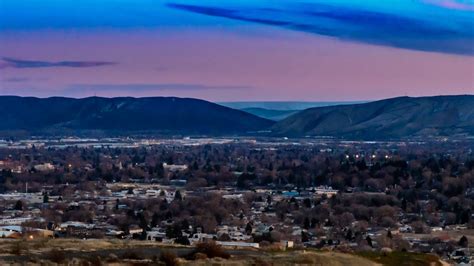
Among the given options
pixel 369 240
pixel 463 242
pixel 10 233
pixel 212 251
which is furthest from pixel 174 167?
pixel 212 251

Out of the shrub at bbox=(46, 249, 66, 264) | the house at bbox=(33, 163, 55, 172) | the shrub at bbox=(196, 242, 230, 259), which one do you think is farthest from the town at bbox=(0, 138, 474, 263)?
the shrub at bbox=(46, 249, 66, 264)

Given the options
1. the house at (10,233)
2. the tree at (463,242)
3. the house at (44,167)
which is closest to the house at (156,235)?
the house at (10,233)

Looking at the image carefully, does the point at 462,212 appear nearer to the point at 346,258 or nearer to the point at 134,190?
the point at 134,190

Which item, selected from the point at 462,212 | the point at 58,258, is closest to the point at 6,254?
the point at 58,258

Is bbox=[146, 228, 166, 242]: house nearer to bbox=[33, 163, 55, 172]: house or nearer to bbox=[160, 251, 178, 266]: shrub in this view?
bbox=[160, 251, 178, 266]: shrub

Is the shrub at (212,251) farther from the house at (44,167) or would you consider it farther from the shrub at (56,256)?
the house at (44,167)

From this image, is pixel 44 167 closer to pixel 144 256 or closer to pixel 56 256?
pixel 144 256
